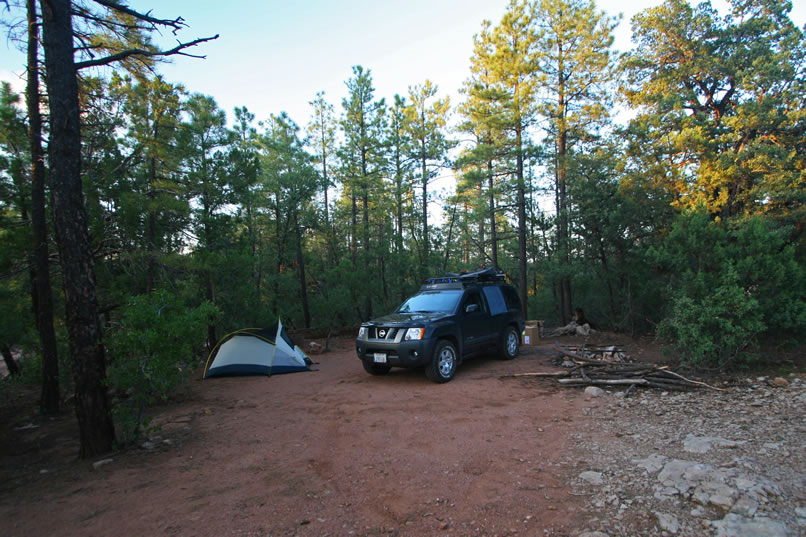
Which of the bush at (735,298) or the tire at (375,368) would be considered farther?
the tire at (375,368)

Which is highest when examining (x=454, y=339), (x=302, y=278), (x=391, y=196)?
(x=391, y=196)

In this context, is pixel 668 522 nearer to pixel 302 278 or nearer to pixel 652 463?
pixel 652 463

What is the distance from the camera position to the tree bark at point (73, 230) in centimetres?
473

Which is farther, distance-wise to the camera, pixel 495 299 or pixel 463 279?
pixel 495 299

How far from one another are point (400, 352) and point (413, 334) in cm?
42

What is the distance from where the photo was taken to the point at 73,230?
15.6 ft

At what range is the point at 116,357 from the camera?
5.04 m

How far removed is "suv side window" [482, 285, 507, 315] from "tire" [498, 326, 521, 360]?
0.59m

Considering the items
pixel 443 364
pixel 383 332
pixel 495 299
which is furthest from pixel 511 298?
pixel 383 332

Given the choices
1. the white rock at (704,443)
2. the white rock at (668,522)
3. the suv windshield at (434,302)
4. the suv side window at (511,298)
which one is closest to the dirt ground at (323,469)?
the white rock at (668,522)

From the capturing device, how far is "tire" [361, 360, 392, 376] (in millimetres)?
8570

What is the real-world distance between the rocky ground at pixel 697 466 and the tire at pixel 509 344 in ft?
12.3

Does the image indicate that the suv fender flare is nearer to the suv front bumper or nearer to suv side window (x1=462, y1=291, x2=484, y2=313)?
the suv front bumper

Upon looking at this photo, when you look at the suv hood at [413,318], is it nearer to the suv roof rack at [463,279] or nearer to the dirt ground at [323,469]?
the suv roof rack at [463,279]
